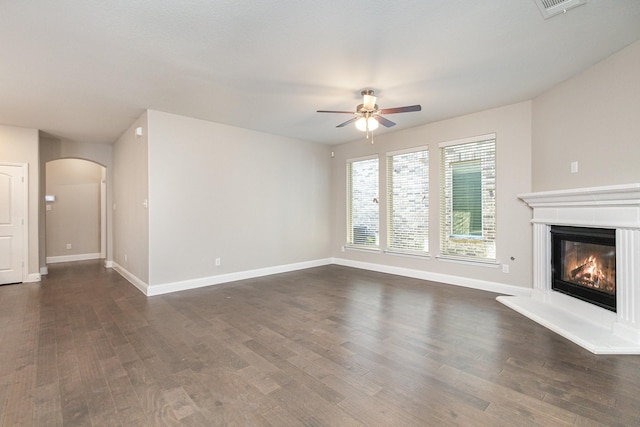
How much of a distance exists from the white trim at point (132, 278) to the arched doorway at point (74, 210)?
1798 millimetres

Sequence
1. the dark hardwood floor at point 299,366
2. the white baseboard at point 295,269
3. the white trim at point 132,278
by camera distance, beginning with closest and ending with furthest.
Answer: the dark hardwood floor at point 299,366, the white baseboard at point 295,269, the white trim at point 132,278

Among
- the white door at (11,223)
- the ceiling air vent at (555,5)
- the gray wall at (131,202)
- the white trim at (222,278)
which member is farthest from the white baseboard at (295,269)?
the ceiling air vent at (555,5)

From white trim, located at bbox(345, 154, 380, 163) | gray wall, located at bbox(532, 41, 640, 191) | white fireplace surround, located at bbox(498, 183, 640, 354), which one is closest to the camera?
white fireplace surround, located at bbox(498, 183, 640, 354)

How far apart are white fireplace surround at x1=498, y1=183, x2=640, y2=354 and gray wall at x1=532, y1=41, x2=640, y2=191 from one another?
0.76 feet

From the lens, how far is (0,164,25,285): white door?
17.4 ft

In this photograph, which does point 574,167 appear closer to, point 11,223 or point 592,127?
point 592,127

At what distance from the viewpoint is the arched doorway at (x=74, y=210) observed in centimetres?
770

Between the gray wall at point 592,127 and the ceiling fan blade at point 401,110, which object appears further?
the ceiling fan blade at point 401,110

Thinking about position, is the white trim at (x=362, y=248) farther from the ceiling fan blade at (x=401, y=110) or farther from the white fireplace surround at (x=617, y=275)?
the ceiling fan blade at (x=401, y=110)

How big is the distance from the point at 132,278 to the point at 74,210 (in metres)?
4.36

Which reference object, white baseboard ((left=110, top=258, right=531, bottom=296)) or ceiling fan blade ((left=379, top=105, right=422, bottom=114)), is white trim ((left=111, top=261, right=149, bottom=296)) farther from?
ceiling fan blade ((left=379, top=105, right=422, bottom=114))

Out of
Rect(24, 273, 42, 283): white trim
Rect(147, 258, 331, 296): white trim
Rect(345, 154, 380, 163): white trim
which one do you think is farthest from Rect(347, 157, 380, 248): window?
Rect(24, 273, 42, 283): white trim

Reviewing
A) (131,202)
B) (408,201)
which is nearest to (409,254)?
(408,201)

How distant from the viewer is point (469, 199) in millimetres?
4938
